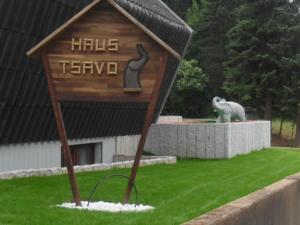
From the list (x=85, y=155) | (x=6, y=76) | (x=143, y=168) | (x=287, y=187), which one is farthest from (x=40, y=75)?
(x=287, y=187)

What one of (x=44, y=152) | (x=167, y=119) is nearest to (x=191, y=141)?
(x=44, y=152)

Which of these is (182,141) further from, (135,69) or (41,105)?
(135,69)

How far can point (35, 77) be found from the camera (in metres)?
17.9

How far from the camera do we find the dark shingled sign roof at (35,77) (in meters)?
16.5

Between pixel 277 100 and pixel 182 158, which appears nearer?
pixel 182 158

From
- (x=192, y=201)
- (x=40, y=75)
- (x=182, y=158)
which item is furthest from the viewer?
(x=182, y=158)

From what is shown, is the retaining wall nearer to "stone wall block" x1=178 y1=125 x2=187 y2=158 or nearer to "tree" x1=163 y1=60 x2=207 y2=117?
"stone wall block" x1=178 y1=125 x2=187 y2=158

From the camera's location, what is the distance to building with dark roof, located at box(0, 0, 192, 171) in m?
16.6

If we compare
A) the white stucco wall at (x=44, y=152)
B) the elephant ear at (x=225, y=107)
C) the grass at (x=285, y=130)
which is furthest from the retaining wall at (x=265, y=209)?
the grass at (x=285, y=130)

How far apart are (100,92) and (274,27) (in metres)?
34.1

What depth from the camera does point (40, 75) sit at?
18.0 m

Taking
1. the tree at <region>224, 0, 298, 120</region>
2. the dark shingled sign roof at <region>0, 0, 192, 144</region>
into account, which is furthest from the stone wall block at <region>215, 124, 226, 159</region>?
the tree at <region>224, 0, 298, 120</region>

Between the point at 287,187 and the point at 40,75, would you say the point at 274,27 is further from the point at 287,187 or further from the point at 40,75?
the point at 287,187

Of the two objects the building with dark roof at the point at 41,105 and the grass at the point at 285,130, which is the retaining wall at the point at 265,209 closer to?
the building with dark roof at the point at 41,105
